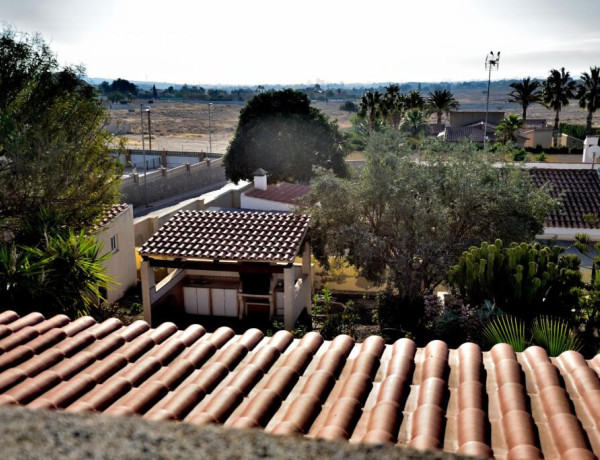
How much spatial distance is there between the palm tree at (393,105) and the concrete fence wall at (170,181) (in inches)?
637

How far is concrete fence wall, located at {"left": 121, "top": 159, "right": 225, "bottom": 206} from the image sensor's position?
4210cm

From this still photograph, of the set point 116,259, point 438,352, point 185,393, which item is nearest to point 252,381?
point 185,393

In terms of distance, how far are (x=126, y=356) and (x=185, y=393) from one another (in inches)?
55.4

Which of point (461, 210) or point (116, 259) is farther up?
point (461, 210)

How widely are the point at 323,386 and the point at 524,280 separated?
9.88 meters

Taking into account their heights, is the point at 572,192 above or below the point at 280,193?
above

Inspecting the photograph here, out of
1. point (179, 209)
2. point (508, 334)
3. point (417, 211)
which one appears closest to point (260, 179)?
point (179, 209)

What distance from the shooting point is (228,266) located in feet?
57.5

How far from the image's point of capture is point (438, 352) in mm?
6395

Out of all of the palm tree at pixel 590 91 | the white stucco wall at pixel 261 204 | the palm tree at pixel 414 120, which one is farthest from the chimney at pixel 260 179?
the palm tree at pixel 590 91

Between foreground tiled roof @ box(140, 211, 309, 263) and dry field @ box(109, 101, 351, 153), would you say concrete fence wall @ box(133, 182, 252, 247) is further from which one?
dry field @ box(109, 101, 351, 153)

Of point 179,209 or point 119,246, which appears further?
point 179,209

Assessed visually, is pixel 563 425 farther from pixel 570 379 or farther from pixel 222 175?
pixel 222 175

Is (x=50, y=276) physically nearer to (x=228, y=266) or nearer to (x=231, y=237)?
(x=228, y=266)
